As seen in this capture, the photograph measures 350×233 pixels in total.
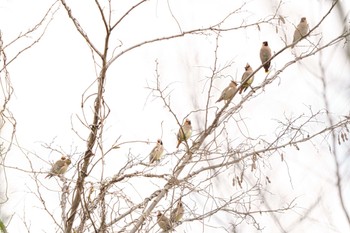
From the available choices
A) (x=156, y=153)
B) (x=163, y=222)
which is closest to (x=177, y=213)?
(x=163, y=222)

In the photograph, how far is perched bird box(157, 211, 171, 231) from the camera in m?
3.06

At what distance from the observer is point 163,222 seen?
10.2ft

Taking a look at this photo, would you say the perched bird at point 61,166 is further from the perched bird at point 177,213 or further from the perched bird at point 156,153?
the perched bird at point 177,213

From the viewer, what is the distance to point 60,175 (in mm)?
3131

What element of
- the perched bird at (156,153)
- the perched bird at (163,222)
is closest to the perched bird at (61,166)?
the perched bird at (156,153)

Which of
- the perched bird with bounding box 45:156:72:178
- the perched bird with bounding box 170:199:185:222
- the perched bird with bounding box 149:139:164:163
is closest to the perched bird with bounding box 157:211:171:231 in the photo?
the perched bird with bounding box 170:199:185:222

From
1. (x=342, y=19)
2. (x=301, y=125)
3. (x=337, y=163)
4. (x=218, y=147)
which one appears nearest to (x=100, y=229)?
(x=218, y=147)

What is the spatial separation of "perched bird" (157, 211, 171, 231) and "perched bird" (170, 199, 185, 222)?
31 mm

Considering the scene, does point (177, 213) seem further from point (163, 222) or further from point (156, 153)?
point (156, 153)

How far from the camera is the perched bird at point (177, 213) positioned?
10.2 ft

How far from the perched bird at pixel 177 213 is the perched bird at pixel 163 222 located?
1.2 inches

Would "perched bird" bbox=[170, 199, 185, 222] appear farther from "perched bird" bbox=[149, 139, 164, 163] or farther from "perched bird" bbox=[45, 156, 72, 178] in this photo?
"perched bird" bbox=[45, 156, 72, 178]

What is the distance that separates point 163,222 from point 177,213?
0.31ft

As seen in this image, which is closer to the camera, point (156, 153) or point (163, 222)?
point (163, 222)
